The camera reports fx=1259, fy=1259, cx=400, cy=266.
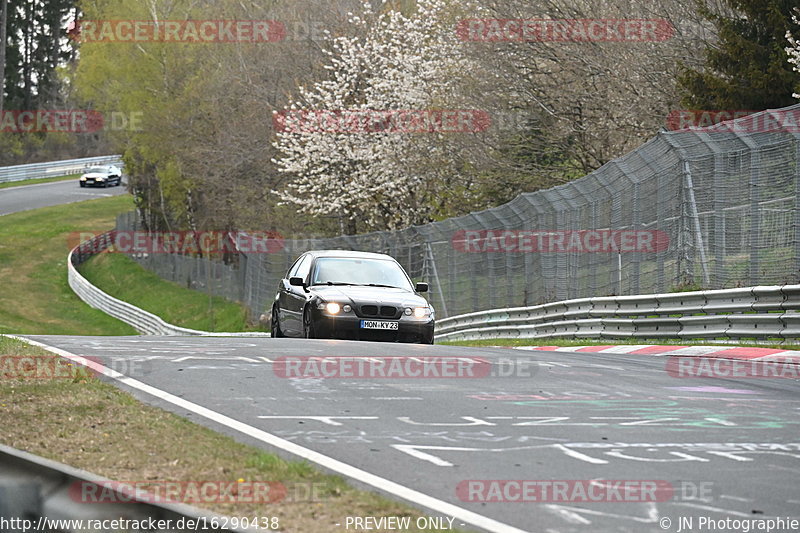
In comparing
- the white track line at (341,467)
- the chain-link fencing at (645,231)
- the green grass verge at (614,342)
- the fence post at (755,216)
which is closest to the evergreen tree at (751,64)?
the chain-link fencing at (645,231)

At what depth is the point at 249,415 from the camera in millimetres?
9219

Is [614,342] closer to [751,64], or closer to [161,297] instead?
[751,64]

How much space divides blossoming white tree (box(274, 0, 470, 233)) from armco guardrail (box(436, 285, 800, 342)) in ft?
38.1

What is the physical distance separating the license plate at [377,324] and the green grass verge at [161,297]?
23830mm

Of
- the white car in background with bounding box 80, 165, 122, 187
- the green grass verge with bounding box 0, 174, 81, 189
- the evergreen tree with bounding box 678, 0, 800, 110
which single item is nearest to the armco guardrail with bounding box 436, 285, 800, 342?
the evergreen tree with bounding box 678, 0, 800, 110

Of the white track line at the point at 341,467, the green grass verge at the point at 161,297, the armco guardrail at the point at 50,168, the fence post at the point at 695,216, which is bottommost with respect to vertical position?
the green grass verge at the point at 161,297

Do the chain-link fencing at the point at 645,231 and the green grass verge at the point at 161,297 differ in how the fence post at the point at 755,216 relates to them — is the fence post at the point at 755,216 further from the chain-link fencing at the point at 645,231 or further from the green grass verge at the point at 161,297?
the green grass verge at the point at 161,297

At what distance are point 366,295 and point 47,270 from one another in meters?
45.7

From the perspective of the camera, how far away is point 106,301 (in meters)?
50.9

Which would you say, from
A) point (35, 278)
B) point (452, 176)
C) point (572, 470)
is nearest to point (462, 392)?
point (572, 470)

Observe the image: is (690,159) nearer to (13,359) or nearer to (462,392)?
(462,392)

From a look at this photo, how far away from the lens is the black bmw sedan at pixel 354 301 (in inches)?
680

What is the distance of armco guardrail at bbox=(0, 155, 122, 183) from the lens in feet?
297

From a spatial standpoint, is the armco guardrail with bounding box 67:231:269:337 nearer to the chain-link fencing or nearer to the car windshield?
the chain-link fencing
